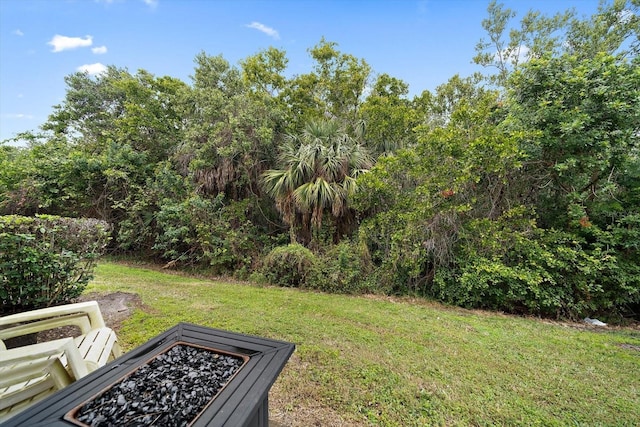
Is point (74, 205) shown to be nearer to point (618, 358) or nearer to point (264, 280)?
point (264, 280)

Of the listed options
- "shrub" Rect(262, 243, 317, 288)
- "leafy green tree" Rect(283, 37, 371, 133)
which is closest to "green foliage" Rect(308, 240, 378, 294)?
"shrub" Rect(262, 243, 317, 288)

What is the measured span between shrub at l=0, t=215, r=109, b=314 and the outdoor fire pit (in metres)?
2.08

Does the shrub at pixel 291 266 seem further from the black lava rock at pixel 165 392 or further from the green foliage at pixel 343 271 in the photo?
the black lava rock at pixel 165 392

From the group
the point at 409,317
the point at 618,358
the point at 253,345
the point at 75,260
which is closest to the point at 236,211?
the point at 75,260

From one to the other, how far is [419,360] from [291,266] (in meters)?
2.88

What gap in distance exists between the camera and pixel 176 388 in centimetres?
111

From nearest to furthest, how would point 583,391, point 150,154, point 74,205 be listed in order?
point 583,391 < point 74,205 < point 150,154

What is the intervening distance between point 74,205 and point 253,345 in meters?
8.02

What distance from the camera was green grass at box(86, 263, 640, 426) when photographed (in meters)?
1.76

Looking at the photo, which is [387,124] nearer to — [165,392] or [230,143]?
[230,143]

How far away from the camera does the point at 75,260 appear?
281 cm

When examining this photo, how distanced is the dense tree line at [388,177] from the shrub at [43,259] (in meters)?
2.50

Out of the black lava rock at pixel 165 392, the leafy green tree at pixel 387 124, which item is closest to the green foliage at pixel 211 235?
the leafy green tree at pixel 387 124

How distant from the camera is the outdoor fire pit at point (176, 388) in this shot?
0.94m
